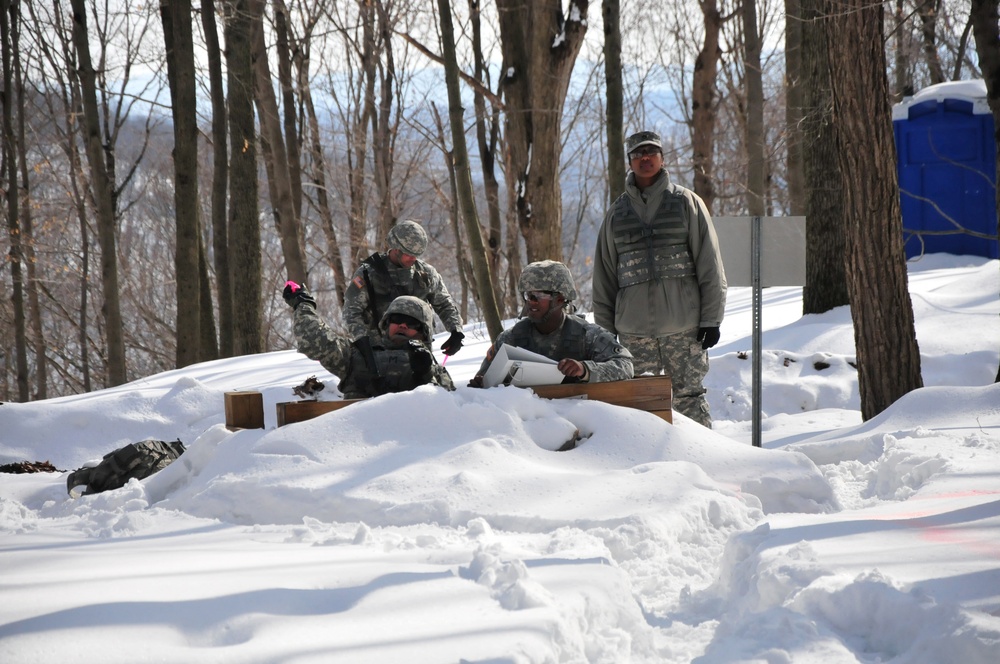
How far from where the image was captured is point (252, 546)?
3.26 metres

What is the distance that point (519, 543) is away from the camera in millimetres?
3344

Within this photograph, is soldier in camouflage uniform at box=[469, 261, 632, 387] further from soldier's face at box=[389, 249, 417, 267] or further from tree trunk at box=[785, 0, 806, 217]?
tree trunk at box=[785, 0, 806, 217]

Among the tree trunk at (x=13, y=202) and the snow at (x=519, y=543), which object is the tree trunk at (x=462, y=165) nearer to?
the snow at (x=519, y=543)

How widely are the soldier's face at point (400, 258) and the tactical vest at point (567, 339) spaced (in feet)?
4.98

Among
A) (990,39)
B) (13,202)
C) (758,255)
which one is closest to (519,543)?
(758,255)

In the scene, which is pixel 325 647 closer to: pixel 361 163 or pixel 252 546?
pixel 252 546

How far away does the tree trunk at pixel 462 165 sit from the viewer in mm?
10180

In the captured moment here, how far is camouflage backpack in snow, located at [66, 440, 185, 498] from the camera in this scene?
475 centimetres

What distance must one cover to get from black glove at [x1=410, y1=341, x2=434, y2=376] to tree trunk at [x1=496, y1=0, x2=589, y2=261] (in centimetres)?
565

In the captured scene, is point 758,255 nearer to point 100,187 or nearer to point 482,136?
point 100,187

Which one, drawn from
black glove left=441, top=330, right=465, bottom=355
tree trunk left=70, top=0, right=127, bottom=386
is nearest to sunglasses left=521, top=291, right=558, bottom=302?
black glove left=441, top=330, right=465, bottom=355

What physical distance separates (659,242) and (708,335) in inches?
25.7

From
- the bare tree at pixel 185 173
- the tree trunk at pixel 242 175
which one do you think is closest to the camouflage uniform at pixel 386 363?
the bare tree at pixel 185 173

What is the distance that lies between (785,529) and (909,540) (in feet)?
1.39
